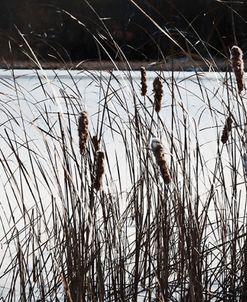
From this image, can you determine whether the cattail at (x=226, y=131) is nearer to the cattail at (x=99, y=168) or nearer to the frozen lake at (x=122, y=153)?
the frozen lake at (x=122, y=153)

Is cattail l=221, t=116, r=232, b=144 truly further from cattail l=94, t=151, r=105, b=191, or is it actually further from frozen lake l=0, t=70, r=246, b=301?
cattail l=94, t=151, r=105, b=191

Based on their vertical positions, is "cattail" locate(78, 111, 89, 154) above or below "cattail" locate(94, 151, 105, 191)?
above

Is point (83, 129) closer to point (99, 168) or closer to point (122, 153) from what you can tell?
point (99, 168)

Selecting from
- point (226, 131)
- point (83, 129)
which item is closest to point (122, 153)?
point (226, 131)

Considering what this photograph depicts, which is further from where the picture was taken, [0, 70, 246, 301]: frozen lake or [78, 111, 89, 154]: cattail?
[0, 70, 246, 301]: frozen lake

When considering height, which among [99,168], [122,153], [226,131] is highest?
[122,153]

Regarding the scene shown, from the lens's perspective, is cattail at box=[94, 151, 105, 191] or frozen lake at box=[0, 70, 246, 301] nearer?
cattail at box=[94, 151, 105, 191]

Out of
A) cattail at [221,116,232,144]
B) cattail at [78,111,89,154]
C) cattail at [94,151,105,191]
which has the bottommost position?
cattail at [94,151,105,191]

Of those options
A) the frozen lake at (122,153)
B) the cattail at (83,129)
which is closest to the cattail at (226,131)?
the frozen lake at (122,153)

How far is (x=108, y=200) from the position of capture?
190cm

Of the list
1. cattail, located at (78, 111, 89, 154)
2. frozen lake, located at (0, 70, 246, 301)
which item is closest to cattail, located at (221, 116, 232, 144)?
frozen lake, located at (0, 70, 246, 301)

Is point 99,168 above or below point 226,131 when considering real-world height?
below

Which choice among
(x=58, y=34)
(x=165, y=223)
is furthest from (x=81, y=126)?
(x=58, y=34)

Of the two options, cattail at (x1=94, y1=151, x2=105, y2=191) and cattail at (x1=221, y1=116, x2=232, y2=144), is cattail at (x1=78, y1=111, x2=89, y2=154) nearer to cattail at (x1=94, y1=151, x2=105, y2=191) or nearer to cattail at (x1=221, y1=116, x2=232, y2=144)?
cattail at (x1=94, y1=151, x2=105, y2=191)
